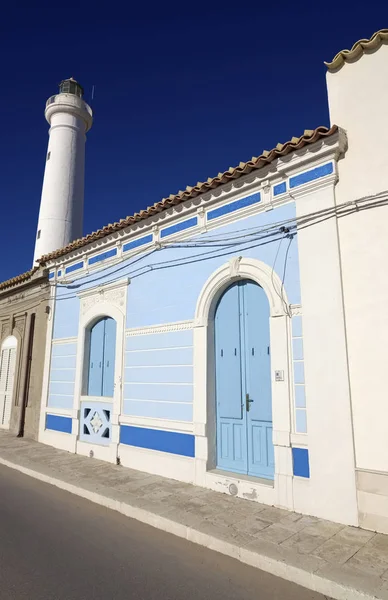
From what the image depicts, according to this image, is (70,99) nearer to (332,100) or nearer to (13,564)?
(332,100)

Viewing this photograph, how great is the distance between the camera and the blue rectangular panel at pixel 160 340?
600cm

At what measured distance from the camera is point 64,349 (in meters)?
8.62

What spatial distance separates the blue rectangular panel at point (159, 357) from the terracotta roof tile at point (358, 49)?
4570mm

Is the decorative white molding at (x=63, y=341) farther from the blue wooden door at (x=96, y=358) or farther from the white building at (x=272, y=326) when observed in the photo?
the white building at (x=272, y=326)

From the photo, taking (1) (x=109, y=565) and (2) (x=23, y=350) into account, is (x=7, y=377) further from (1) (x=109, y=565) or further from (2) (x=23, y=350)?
(1) (x=109, y=565)

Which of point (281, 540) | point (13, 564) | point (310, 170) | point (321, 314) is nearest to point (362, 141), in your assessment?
point (310, 170)

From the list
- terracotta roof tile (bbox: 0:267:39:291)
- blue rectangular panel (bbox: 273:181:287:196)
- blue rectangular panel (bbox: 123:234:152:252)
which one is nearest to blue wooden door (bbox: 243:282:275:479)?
blue rectangular panel (bbox: 273:181:287:196)

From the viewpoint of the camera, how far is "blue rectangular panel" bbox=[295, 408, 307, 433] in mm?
4488

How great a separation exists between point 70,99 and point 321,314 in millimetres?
15060

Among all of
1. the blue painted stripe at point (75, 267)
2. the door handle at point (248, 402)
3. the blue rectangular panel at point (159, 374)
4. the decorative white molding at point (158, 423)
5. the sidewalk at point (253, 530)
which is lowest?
the sidewalk at point (253, 530)

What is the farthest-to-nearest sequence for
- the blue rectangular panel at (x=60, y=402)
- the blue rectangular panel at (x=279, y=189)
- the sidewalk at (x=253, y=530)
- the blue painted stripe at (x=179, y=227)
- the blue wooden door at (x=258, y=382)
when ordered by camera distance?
the blue rectangular panel at (x=60, y=402)
the blue painted stripe at (x=179, y=227)
the blue rectangular panel at (x=279, y=189)
the blue wooden door at (x=258, y=382)
the sidewalk at (x=253, y=530)

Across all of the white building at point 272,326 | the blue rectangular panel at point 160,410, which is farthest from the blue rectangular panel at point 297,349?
the blue rectangular panel at point 160,410

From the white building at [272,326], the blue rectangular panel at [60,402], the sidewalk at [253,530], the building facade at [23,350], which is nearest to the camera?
the sidewalk at [253,530]

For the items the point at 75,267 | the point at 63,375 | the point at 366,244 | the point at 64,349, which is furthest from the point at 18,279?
the point at 366,244
